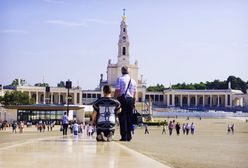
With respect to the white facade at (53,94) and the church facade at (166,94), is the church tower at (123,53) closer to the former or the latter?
the church facade at (166,94)

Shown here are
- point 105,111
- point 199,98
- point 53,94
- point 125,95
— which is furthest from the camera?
point 199,98

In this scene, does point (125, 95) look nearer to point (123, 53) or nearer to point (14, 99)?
point (14, 99)

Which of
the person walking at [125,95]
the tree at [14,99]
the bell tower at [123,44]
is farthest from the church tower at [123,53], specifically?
the person walking at [125,95]

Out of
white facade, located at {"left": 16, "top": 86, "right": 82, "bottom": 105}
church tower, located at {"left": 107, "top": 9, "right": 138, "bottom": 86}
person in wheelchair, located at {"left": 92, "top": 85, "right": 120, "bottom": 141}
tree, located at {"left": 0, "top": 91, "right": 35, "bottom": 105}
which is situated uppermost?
A: church tower, located at {"left": 107, "top": 9, "right": 138, "bottom": 86}

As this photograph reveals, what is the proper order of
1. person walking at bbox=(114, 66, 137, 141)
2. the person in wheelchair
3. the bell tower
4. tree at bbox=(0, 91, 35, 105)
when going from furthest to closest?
the bell tower
tree at bbox=(0, 91, 35, 105)
person walking at bbox=(114, 66, 137, 141)
the person in wheelchair

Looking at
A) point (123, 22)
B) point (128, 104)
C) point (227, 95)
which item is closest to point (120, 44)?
point (123, 22)

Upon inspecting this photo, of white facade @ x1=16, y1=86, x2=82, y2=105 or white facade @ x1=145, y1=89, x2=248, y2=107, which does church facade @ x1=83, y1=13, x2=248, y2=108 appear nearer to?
white facade @ x1=145, y1=89, x2=248, y2=107

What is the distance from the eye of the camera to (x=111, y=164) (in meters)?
9.55

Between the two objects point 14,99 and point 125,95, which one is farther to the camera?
point 14,99

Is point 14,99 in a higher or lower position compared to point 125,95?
higher

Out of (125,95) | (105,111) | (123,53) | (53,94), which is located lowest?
(105,111)

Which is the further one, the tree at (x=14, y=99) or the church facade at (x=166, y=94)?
the church facade at (x=166, y=94)

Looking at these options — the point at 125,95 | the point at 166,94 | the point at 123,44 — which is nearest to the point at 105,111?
the point at 125,95

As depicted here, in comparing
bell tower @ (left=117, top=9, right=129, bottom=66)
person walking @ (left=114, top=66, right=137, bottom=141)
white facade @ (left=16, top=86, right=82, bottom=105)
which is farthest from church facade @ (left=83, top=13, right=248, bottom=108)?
person walking @ (left=114, top=66, right=137, bottom=141)
